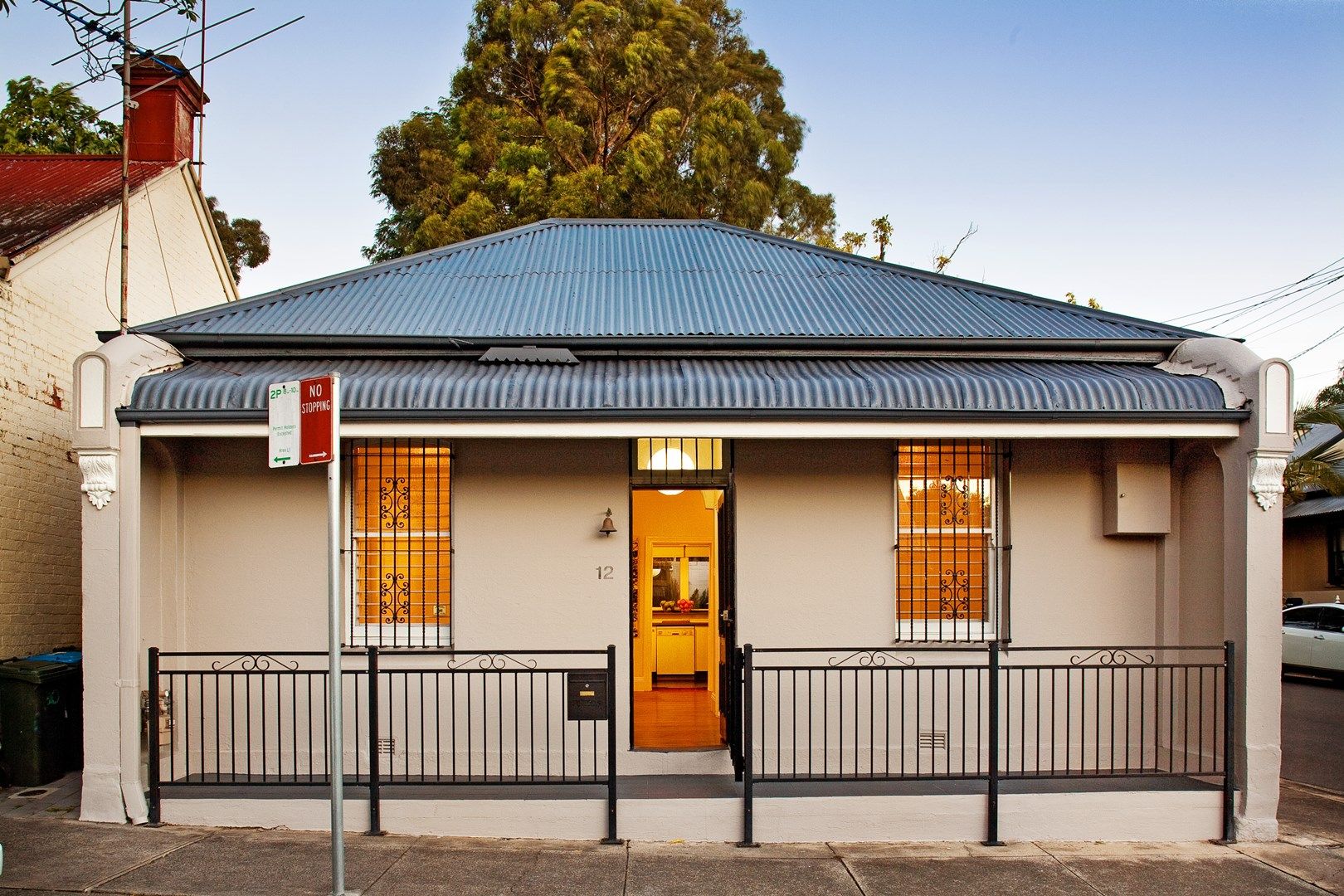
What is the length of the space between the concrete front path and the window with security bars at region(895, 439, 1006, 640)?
203 centimetres

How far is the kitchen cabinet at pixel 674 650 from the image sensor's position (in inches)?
556

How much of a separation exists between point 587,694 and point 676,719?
3444mm

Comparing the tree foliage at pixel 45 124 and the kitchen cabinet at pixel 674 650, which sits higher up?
the tree foliage at pixel 45 124

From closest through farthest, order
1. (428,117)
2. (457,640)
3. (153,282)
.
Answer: (457,640) → (153,282) → (428,117)

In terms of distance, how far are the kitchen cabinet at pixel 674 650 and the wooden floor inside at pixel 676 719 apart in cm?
55

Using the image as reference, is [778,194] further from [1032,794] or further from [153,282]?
[1032,794]

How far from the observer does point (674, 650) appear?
14.1 m

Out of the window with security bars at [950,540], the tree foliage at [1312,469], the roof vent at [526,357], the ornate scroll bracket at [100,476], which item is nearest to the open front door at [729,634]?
the window with security bars at [950,540]

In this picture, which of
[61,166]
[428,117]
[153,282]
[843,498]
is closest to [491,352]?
[843,498]

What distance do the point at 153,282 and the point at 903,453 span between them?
1080 cm

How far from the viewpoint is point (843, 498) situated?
347 inches

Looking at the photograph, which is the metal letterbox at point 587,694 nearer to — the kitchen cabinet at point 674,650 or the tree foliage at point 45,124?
the kitchen cabinet at point 674,650

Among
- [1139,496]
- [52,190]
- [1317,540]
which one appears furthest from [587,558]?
[1317,540]

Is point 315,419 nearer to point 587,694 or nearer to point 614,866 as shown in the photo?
point 587,694
